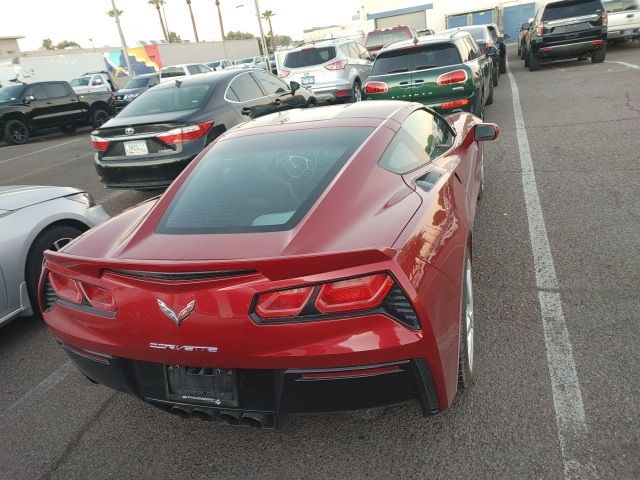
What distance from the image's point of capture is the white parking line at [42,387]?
2.98 m

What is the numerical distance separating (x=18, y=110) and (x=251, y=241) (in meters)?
16.3

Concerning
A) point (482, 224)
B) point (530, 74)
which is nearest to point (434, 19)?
point (530, 74)

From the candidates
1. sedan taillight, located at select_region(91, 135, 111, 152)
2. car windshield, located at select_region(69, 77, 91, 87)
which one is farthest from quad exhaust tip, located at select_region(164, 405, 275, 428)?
car windshield, located at select_region(69, 77, 91, 87)

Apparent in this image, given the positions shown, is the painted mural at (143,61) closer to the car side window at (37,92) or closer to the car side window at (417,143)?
the car side window at (37,92)

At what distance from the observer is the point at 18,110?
15.2 meters

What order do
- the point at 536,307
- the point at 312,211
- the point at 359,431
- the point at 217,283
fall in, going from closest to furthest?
the point at 217,283 → the point at 312,211 → the point at 359,431 → the point at 536,307

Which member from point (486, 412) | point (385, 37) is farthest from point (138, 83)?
point (486, 412)

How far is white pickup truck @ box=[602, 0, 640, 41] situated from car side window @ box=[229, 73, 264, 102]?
47.7 ft

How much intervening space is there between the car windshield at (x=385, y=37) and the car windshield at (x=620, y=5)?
685cm

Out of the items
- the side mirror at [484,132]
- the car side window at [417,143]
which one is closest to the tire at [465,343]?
the car side window at [417,143]

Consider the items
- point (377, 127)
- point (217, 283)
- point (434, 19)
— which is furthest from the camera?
point (434, 19)

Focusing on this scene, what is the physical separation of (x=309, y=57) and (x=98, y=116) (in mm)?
8920

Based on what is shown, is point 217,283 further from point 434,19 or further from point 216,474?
point 434,19

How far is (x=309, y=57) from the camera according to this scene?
1230cm
